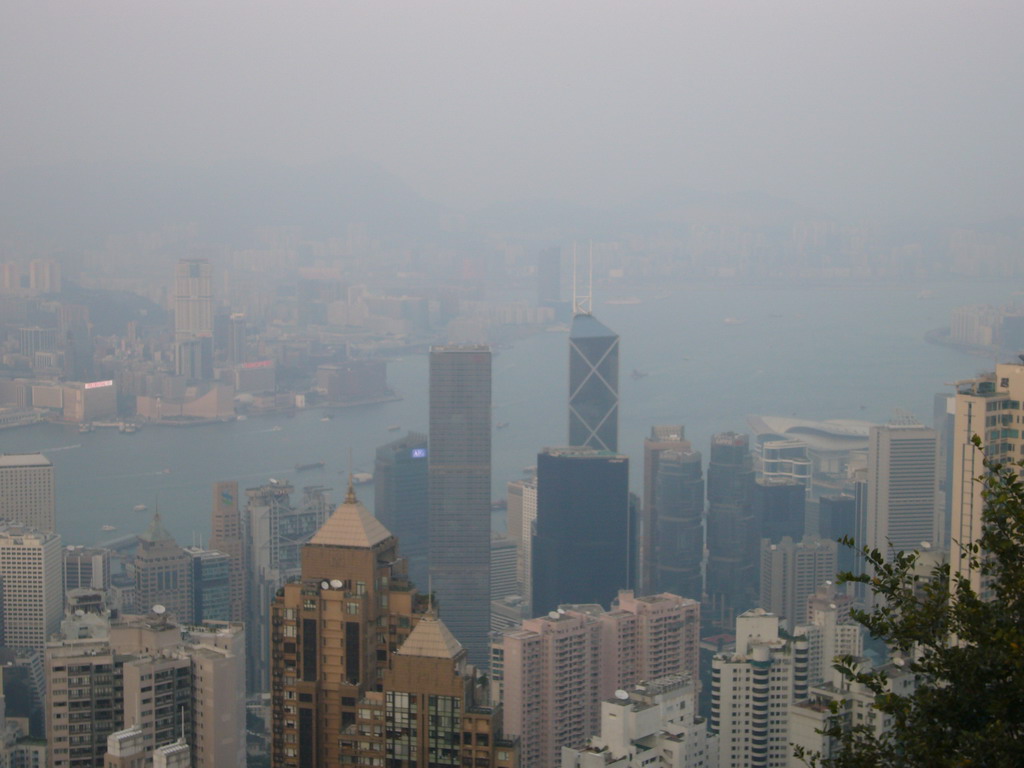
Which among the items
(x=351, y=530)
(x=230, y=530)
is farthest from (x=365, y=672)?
(x=230, y=530)

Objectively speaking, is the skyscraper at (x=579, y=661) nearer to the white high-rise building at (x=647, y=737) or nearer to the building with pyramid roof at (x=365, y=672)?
the white high-rise building at (x=647, y=737)

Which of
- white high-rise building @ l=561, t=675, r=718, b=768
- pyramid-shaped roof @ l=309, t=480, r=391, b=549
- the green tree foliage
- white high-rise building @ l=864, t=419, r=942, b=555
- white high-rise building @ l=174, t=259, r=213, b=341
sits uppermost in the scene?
white high-rise building @ l=174, t=259, r=213, b=341

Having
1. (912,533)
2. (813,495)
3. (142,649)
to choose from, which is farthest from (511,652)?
(813,495)

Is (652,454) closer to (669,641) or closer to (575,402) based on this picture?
(575,402)

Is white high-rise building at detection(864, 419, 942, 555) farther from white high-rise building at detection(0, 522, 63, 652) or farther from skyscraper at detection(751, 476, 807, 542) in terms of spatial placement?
white high-rise building at detection(0, 522, 63, 652)

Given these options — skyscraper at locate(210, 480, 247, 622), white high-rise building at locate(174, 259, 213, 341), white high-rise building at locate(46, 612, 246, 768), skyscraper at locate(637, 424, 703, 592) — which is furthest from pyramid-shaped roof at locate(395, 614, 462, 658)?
skyscraper at locate(637, 424, 703, 592)

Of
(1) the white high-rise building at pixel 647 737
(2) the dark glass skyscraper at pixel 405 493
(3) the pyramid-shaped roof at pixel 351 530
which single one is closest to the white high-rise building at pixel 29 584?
(2) the dark glass skyscraper at pixel 405 493

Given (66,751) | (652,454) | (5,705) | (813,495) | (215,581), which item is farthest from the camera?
(652,454)
